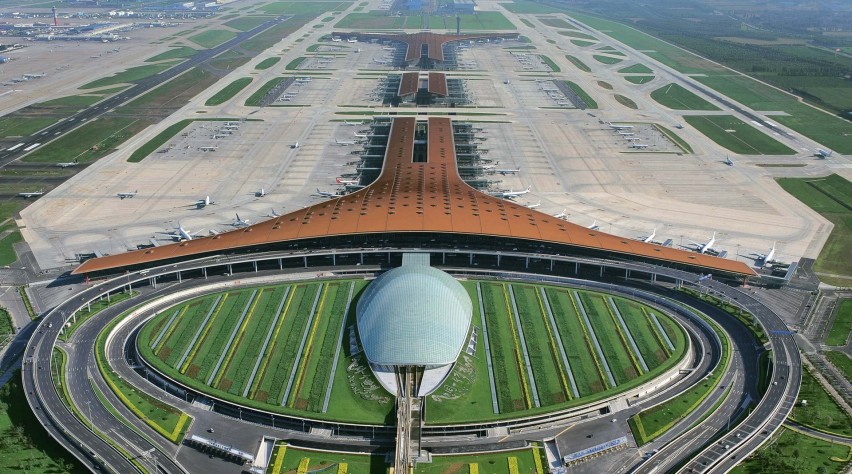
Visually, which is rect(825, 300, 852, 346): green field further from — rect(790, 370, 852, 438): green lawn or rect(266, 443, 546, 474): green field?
rect(266, 443, 546, 474): green field

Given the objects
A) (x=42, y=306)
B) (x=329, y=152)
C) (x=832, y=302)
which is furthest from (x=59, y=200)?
(x=832, y=302)

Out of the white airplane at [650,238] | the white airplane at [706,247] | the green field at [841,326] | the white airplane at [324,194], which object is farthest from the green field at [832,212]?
the white airplane at [324,194]

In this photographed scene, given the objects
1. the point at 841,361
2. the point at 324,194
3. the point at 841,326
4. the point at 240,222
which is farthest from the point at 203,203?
the point at 841,326

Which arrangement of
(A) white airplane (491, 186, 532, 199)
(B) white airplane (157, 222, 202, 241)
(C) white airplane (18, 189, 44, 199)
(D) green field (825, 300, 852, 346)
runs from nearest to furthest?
1. (D) green field (825, 300, 852, 346)
2. (B) white airplane (157, 222, 202, 241)
3. (A) white airplane (491, 186, 532, 199)
4. (C) white airplane (18, 189, 44, 199)

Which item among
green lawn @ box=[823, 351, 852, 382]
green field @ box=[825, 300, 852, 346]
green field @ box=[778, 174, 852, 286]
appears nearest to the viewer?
green lawn @ box=[823, 351, 852, 382]

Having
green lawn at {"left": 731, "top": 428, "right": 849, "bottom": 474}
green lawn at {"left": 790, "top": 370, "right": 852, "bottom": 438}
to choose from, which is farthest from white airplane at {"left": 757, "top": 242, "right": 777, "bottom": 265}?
green lawn at {"left": 731, "top": 428, "right": 849, "bottom": 474}
